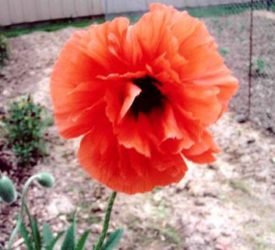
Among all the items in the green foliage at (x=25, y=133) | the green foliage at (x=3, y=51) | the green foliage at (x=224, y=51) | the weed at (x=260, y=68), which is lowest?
the green foliage at (x=3, y=51)

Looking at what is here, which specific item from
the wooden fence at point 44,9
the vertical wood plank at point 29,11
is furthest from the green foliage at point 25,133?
the vertical wood plank at point 29,11

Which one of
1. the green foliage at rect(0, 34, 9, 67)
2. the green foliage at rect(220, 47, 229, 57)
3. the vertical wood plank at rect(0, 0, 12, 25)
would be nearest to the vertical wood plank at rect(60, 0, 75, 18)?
the vertical wood plank at rect(0, 0, 12, 25)

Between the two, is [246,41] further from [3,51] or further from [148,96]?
[148,96]

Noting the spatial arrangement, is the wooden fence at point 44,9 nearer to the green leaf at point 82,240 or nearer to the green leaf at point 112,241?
the green leaf at point 112,241

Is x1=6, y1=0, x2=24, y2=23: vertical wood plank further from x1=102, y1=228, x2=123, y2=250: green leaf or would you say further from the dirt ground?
x1=102, y1=228, x2=123, y2=250: green leaf

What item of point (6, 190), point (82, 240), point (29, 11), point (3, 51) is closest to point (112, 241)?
point (82, 240)

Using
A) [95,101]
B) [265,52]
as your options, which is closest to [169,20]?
[95,101]

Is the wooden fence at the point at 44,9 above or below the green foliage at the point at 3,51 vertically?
below
